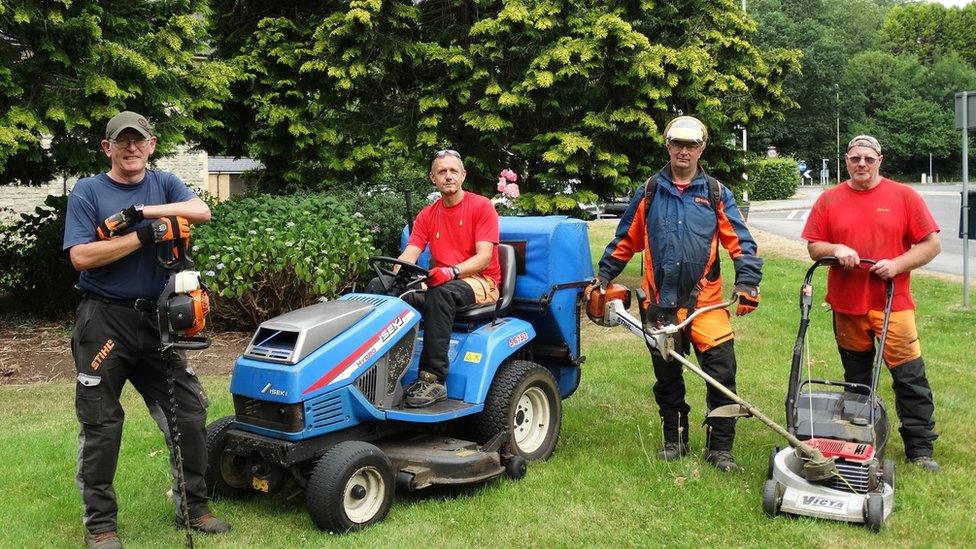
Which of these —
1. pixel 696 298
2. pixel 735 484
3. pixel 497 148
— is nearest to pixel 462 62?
pixel 497 148

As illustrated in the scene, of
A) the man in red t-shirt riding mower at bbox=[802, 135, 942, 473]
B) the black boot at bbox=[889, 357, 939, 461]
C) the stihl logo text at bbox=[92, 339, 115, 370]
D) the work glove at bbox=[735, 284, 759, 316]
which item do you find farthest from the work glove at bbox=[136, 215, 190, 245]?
the black boot at bbox=[889, 357, 939, 461]

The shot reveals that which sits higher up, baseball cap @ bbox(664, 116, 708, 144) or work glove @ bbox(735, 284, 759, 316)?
baseball cap @ bbox(664, 116, 708, 144)

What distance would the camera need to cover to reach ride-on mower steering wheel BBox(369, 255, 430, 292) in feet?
16.6

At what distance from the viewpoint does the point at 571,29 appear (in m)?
10.5

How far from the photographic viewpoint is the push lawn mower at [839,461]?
4.38 metres

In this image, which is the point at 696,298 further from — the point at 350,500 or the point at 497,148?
the point at 497,148

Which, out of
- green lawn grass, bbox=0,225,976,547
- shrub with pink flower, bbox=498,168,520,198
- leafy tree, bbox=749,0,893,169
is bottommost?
green lawn grass, bbox=0,225,976,547

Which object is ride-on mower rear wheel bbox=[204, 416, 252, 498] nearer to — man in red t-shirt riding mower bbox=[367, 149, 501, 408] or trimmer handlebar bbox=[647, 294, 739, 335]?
man in red t-shirt riding mower bbox=[367, 149, 501, 408]

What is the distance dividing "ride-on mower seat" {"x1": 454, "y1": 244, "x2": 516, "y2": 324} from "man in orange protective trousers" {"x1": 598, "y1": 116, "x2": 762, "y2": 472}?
2.78 ft

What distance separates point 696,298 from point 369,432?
6.66 ft

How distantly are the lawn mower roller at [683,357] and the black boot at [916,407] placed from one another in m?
0.95

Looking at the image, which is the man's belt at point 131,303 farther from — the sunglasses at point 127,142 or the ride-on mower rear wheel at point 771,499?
Answer: the ride-on mower rear wheel at point 771,499

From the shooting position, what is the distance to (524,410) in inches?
220

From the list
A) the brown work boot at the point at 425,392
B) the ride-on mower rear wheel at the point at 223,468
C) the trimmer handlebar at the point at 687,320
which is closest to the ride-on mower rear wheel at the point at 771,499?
the trimmer handlebar at the point at 687,320
